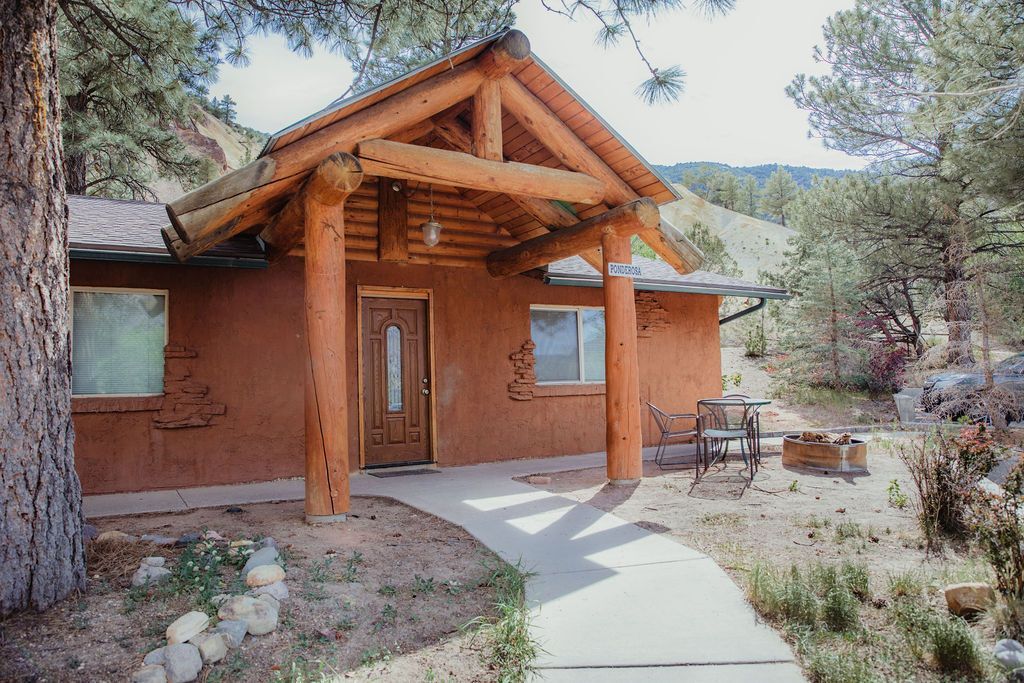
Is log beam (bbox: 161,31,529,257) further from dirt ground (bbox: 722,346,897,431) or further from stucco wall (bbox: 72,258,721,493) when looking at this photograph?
dirt ground (bbox: 722,346,897,431)

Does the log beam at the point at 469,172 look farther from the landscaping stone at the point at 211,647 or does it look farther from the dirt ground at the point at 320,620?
the landscaping stone at the point at 211,647

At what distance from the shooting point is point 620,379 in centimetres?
638

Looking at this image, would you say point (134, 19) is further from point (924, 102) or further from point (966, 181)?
point (966, 181)

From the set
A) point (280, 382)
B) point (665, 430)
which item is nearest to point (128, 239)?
point (280, 382)

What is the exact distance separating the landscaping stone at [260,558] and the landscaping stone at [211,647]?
74 cm

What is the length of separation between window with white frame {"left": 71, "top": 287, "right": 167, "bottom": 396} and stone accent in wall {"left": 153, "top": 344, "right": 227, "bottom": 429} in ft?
0.42

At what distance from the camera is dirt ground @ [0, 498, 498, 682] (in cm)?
261

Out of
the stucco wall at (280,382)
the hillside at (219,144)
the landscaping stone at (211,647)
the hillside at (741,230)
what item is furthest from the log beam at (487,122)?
the hillside at (741,230)

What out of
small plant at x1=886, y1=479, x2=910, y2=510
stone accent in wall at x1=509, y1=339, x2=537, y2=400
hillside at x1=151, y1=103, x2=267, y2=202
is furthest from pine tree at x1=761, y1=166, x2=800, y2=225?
small plant at x1=886, y1=479, x2=910, y2=510

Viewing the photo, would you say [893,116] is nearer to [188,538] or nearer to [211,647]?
[188,538]

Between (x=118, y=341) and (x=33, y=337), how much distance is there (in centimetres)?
369

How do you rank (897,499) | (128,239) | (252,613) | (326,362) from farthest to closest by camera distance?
(128,239) → (897,499) → (326,362) → (252,613)

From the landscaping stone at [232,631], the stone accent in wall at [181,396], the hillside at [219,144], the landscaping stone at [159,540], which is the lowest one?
the landscaping stone at [232,631]

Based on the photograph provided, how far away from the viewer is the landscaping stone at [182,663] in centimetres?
Result: 250
